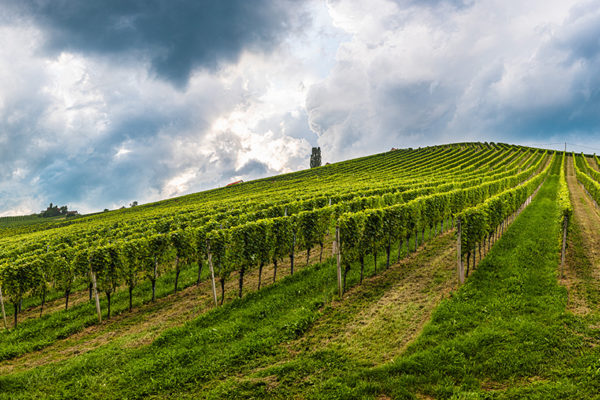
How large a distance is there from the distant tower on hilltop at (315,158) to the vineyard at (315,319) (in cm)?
14833

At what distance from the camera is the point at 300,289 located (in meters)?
A: 14.4

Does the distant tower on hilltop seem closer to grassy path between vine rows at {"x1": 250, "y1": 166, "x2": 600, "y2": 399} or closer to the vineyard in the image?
the vineyard

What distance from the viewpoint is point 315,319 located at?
37.2 ft

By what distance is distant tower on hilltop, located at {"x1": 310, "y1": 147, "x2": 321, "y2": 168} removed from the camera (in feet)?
554

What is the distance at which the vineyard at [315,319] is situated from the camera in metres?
7.79

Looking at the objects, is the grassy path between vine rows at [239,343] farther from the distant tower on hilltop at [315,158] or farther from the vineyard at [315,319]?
the distant tower on hilltop at [315,158]

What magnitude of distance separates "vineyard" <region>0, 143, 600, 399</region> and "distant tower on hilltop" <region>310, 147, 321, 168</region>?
14833cm

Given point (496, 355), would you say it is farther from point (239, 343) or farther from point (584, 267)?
point (584, 267)

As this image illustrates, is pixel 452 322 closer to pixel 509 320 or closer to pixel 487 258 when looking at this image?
pixel 509 320

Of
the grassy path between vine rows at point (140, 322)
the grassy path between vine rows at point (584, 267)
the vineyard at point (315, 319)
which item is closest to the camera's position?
the vineyard at point (315, 319)

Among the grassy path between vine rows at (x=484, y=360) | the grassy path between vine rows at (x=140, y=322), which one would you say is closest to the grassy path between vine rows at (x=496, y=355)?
the grassy path between vine rows at (x=484, y=360)

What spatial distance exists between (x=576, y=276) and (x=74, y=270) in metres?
24.9

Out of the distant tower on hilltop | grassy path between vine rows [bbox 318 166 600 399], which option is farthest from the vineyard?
the distant tower on hilltop

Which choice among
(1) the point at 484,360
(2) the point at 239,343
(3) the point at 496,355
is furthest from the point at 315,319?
(3) the point at 496,355
